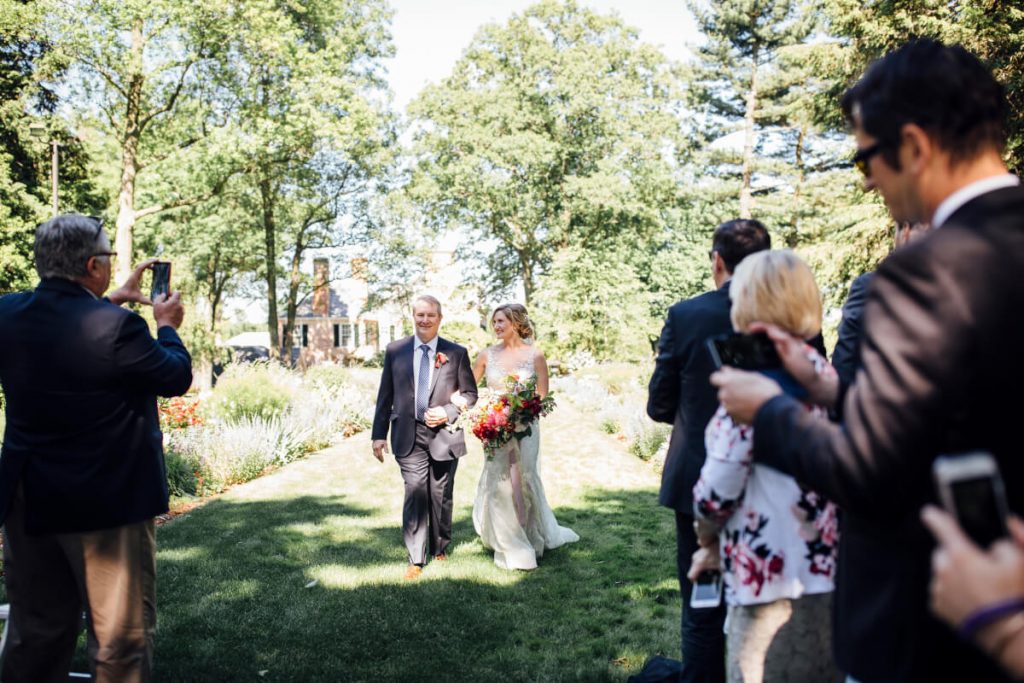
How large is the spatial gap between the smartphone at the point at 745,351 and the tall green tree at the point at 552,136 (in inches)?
1353

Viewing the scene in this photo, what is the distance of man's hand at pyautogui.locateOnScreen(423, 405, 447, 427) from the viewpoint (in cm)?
670

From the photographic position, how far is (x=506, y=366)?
762cm

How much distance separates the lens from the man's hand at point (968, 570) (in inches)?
47.9

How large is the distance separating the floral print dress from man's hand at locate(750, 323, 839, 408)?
8.4 inches

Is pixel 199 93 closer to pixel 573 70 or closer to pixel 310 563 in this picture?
pixel 573 70

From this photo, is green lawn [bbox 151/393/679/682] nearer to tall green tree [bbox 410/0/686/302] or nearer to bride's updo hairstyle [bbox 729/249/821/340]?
bride's updo hairstyle [bbox 729/249/821/340]

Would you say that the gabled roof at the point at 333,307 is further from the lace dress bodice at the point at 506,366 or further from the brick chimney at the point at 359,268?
the lace dress bodice at the point at 506,366

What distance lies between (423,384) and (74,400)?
393 centimetres

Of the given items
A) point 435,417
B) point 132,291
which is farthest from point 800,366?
point 435,417

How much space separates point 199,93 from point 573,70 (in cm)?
1831

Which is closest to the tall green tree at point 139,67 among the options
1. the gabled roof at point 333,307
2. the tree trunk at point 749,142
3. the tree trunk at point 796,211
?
the tree trunk at point 749,142

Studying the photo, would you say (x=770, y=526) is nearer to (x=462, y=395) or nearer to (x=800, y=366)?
(x=800, y=366)

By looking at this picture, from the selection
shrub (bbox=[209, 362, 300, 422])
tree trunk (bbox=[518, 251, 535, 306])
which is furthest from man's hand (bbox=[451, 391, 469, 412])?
tree trunk (bbox=[518, 251, 535, 306])

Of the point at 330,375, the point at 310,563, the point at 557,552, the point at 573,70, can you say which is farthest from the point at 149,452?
the point at 573,70
